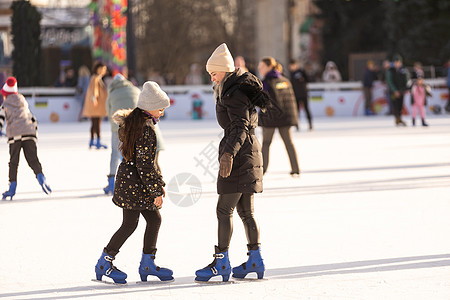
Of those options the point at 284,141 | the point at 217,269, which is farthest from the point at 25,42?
the point at 217,269

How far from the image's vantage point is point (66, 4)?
4066 centimetres

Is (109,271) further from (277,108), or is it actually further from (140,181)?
(277,108)

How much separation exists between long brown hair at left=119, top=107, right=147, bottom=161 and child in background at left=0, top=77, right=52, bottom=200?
3.85 m

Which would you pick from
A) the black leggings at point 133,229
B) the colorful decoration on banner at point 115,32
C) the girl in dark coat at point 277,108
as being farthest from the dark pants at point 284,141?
the colorful decoration on banner at point 115,32

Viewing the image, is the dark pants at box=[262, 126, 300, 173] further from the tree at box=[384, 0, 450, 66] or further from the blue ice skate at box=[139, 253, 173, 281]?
the tree at box=[384, 0, 450, 66]

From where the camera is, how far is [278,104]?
1111cm

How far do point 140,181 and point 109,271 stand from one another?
1.81 ft

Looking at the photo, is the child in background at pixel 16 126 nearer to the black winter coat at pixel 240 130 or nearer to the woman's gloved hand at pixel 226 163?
the black winter coat at pixel 240 130

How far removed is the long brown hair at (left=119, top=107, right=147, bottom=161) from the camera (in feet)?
18.0

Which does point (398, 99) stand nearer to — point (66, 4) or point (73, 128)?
point (73, 128)

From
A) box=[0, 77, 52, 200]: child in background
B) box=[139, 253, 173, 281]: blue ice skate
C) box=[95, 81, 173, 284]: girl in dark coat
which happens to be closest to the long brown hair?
box=[95, 81, 173, 284]: girl in dark coat

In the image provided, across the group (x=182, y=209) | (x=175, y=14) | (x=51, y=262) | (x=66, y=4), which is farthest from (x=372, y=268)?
(x=175, y=14)

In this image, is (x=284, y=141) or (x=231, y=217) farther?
(x=284, y=141)

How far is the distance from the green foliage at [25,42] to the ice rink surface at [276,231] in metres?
12.2
